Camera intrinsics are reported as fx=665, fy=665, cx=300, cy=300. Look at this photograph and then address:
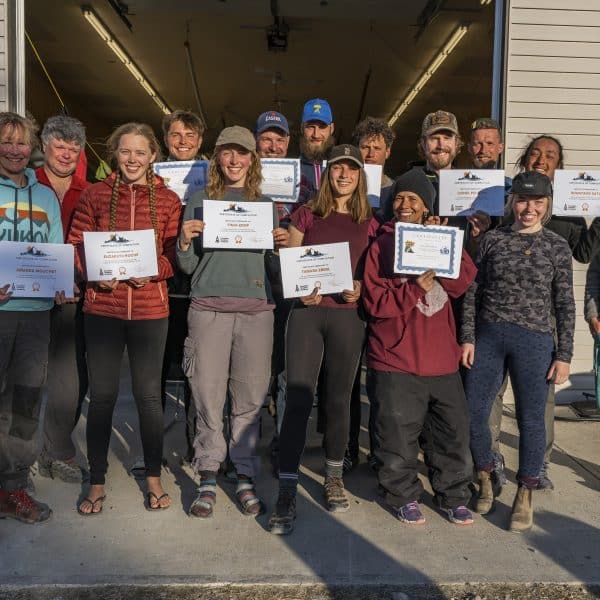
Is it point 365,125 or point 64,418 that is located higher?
point 365,125

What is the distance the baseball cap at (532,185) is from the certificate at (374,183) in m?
0.98

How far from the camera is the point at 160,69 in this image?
44.2 feet

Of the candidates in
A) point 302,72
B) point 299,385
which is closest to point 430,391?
point 299,385

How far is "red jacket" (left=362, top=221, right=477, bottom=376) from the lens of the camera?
10.9 feet

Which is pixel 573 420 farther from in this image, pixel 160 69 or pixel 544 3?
pixel 160 69

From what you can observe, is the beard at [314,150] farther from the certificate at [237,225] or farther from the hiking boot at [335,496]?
the hiking boot at [335,496]

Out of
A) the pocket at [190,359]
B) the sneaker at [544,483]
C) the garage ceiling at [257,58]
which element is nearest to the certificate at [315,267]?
the pocket at [190,359]

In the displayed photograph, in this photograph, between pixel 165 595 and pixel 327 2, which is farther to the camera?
pixel 327 2

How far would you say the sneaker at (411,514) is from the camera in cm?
331

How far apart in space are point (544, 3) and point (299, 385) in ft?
13.4

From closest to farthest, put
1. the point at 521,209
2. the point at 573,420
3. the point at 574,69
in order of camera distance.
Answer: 1. the point at 521,209
2. the point at 573,420
3. the point at 574,69

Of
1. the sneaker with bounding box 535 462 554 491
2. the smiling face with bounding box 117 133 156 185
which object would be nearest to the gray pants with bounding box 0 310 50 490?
the smiling face with bounding box 117 133 156 185

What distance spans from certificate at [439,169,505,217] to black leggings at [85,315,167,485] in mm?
1762

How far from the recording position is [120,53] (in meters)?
12.2
